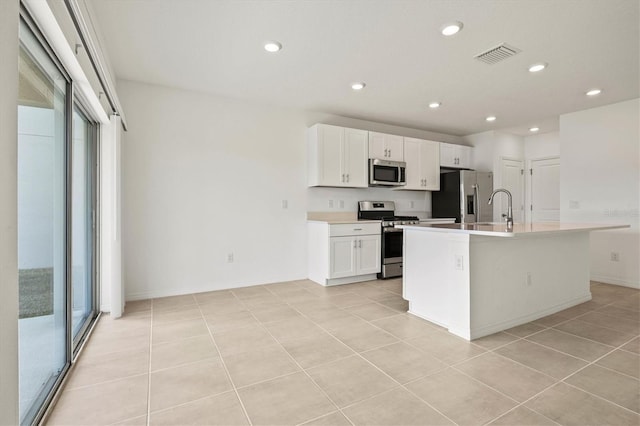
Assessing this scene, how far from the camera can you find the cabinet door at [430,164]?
5.37 metres

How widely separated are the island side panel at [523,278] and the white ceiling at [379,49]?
67.8 inches

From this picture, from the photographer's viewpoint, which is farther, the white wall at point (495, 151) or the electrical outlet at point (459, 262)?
the white wall at point (495, 151)

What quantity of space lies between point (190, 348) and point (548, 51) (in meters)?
3.98

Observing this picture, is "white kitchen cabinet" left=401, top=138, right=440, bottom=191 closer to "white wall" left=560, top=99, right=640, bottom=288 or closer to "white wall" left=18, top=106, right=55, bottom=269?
"white wall" left=560, top=99, right=640, bottom=288

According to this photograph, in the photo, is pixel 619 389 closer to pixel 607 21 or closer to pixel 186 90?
pixel 607 21

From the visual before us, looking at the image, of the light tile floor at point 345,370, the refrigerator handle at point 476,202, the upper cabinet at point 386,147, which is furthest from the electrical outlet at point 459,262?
the refrigerator handle at point 476,202

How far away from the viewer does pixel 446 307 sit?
2.71 meters

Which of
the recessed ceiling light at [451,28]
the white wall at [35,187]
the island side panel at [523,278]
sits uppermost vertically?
the recessed ceiling light at [451,28]

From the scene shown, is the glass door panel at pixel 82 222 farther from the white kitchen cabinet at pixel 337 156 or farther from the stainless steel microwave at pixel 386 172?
the stainless steel microwave at pixel 386 172

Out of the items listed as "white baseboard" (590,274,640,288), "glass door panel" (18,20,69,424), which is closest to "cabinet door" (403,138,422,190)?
"white baseboard" (590,274,640,288)

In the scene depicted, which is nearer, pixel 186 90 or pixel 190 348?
pixel 190 348

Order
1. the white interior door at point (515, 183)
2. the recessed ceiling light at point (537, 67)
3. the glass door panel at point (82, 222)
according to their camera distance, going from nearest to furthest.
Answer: the glass door panel at point (82, 222) → the recessed ceiling light at point (537, 67) → the white interior door at point (515, 183)

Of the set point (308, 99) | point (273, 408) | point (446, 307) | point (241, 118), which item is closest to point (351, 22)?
point (308, 99)

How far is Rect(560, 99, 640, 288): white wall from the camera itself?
411 centimetres
